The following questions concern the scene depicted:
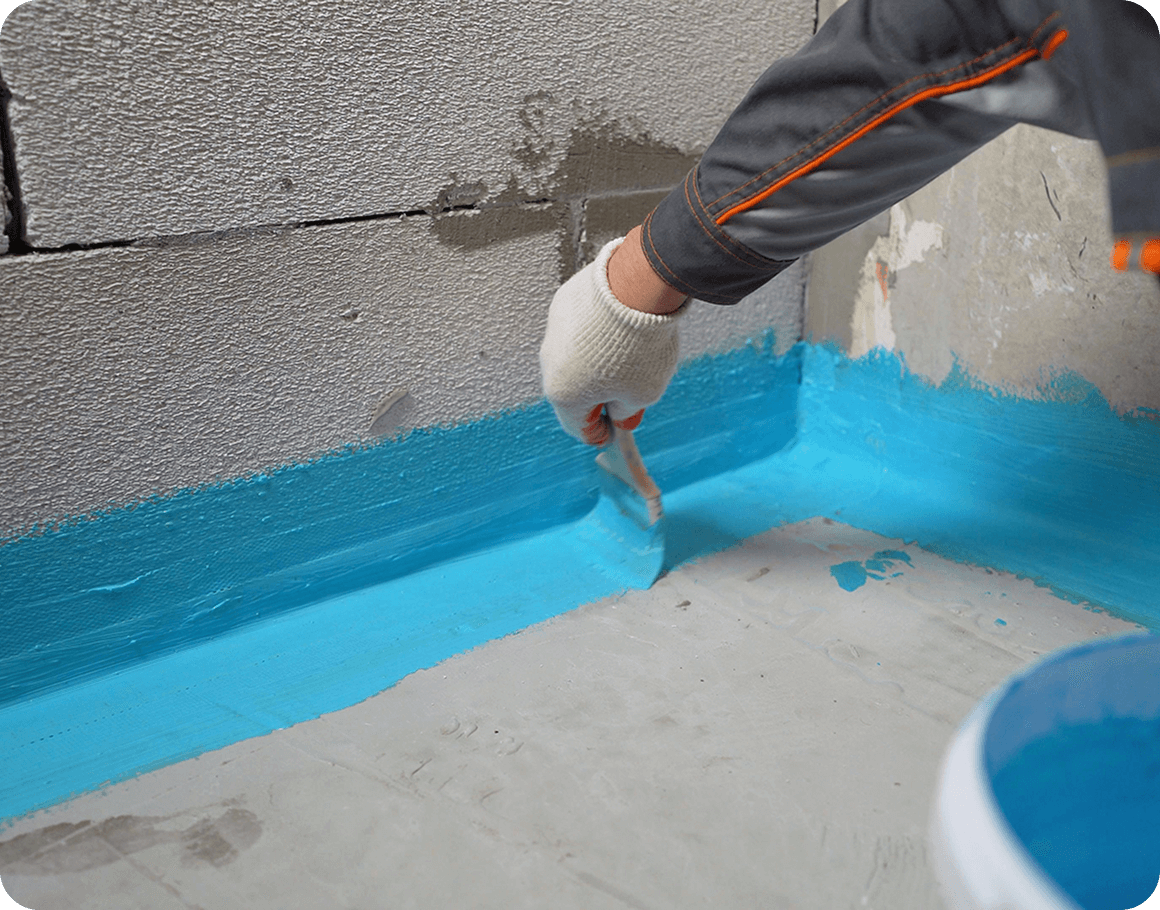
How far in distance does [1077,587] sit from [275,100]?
1456mm

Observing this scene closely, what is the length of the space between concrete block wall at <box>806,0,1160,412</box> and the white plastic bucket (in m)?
0.96

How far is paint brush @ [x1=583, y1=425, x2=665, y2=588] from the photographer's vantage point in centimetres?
155

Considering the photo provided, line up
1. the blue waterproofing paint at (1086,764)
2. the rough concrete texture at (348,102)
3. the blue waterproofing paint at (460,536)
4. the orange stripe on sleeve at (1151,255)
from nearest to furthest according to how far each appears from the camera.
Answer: the blue waterproofing paint at (1086,764)
the orange stripe on sleeve at (1151,255)
the rough concrete texture at (348,102)
the blue waterproofing paint at (460,536)

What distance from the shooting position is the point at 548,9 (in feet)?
4.74

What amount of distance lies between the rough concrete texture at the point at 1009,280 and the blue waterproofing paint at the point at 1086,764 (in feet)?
3.07

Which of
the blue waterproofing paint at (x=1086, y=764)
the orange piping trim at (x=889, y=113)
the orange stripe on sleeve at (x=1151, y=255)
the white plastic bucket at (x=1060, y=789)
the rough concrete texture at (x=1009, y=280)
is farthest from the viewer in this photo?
the rough concrete texture at (x=1009, y=280)

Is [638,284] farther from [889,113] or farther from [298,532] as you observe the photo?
[298,532]

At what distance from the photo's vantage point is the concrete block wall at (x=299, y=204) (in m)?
1.14

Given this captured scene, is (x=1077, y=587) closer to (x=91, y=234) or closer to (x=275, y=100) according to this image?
(x=275, y=100)

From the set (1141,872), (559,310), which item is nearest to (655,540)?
(559,310)

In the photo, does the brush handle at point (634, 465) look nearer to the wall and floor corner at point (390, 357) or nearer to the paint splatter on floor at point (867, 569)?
the wall and floor corner at point (390, 357)

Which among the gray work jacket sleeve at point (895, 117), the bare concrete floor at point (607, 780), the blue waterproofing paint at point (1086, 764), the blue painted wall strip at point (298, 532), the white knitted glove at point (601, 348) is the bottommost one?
the bare concrete floor at point (607, 780)

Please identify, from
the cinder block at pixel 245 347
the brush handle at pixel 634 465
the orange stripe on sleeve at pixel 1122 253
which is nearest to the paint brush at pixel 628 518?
the brush handle at pixel 634 465

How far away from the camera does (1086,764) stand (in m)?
0.68
